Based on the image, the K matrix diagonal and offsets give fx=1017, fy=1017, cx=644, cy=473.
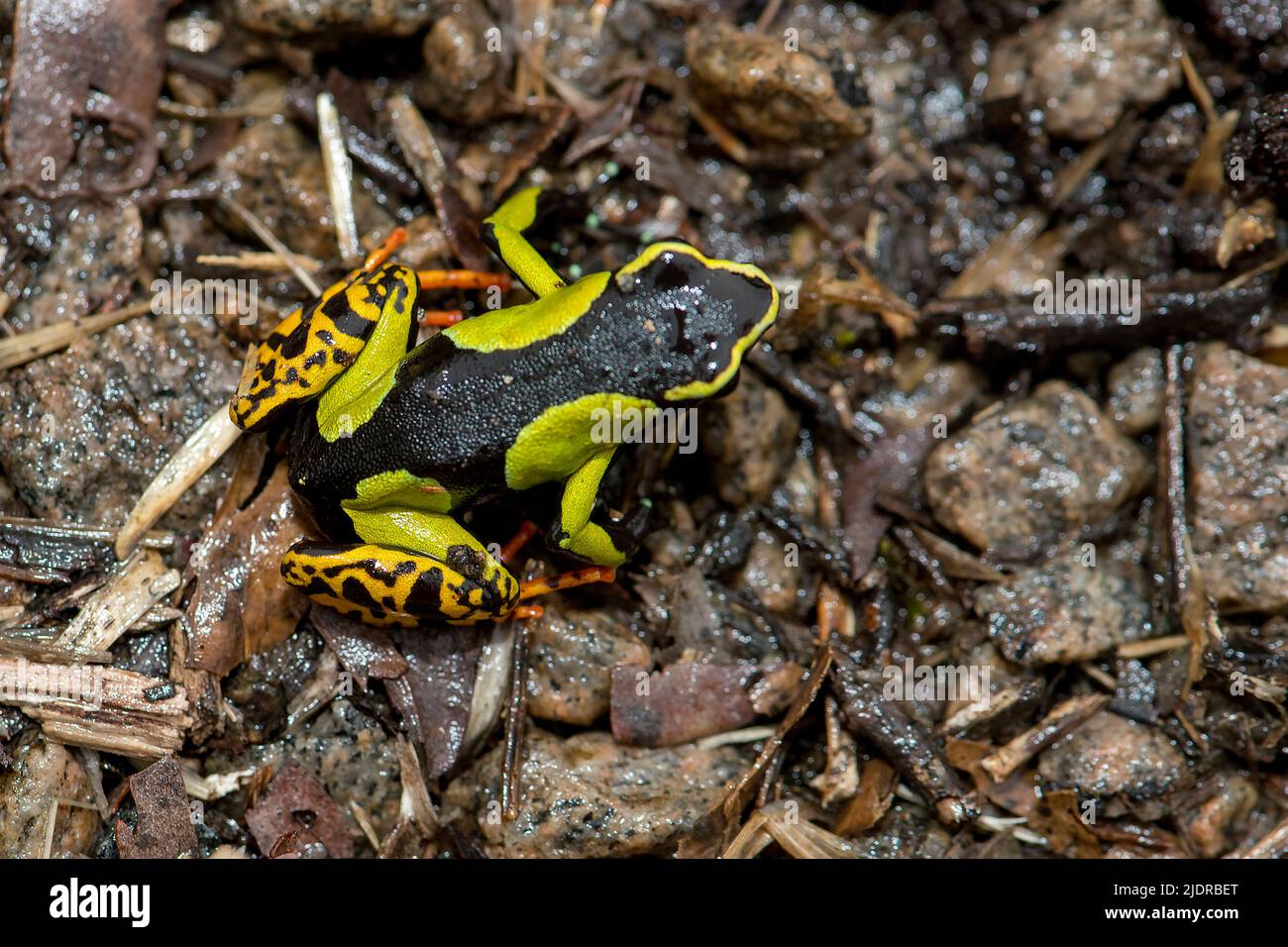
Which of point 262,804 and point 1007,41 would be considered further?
point 1007,41

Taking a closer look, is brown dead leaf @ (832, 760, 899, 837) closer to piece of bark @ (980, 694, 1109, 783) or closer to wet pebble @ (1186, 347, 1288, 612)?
piece of bark @ (980, 694, 1109, 783)

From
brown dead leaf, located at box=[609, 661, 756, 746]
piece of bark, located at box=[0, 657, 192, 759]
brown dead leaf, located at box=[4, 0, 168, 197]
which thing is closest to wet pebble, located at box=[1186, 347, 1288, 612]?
brown dead leaf, located at box=[609, 661, 756, 746]

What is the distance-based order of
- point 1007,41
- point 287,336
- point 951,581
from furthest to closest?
point 1007,41 → point 951,581 → point 287,336

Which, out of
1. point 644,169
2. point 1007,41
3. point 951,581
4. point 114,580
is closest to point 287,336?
point 114,580

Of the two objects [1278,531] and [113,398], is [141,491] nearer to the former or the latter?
[113,398]

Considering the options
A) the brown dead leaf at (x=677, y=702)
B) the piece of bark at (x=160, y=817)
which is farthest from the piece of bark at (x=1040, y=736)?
the piece of bark at (x=160, y=817)

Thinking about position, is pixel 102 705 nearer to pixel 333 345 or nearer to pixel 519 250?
pixel 333 345
